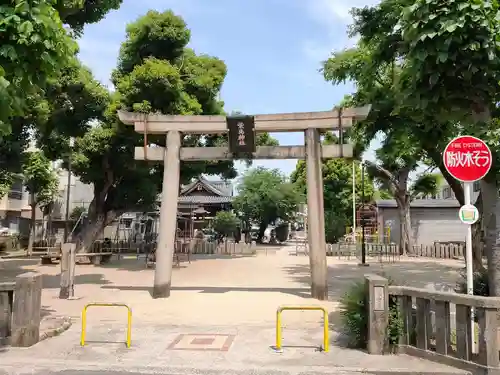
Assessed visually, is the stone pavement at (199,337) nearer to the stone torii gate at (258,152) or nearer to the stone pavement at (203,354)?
the stone pavement at (203,354)

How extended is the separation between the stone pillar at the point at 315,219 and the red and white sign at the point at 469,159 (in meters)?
5.99

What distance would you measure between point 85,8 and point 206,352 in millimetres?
12672

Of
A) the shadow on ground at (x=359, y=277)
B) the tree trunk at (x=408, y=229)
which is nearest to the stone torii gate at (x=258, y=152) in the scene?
the shadow on ground at (x=359, y=277)

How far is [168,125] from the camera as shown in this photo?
13750 mm

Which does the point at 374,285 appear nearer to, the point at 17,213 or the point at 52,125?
the point at 52,125

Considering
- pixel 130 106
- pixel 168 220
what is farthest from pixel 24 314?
pixel 130 106

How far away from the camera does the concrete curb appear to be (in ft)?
26.5

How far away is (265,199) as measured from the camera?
1640 inches

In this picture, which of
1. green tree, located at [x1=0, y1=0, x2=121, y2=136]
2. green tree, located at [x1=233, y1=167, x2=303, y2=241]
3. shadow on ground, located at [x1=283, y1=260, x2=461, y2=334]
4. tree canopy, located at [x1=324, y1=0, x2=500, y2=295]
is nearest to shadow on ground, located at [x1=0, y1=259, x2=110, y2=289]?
shadow on ground, located at [x1=283, y1=260, x2=461, y2=334]

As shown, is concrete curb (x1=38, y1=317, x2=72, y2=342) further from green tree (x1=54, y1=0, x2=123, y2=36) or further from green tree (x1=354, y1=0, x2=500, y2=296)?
green tree (x1=54, y1=0, x2=123, y2=36)

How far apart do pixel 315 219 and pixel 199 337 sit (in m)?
5.58

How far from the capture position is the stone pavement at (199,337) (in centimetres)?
654

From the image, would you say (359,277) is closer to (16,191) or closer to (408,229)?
(408,229)

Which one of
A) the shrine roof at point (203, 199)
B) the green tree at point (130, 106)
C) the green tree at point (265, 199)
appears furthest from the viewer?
the green tree at point (265, 199)
